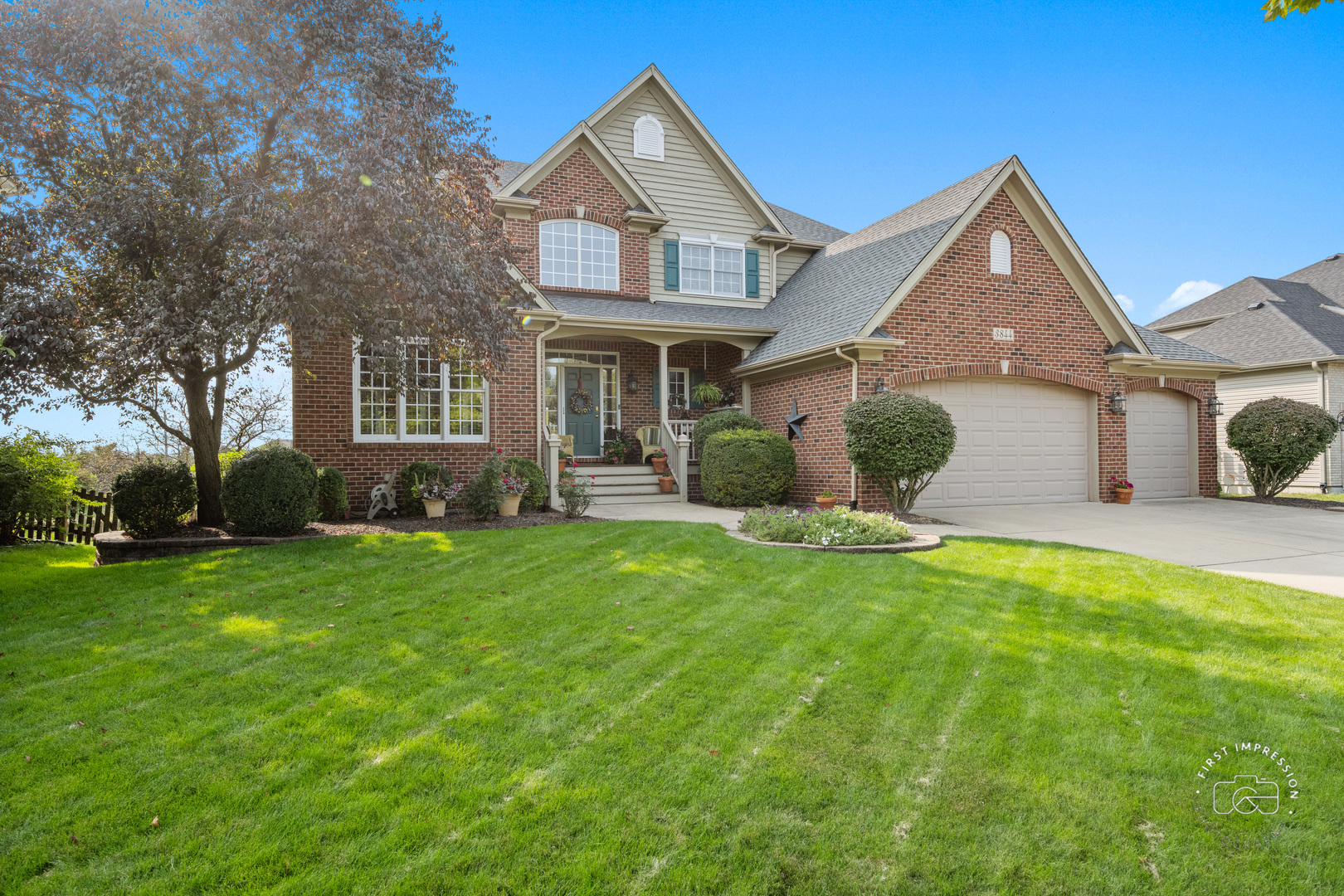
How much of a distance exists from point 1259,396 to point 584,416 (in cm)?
2008

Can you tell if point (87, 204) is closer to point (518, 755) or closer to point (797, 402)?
point (518, 755)

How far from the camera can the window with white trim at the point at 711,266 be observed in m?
16.7

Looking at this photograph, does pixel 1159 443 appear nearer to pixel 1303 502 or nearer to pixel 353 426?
pixel 1303 502

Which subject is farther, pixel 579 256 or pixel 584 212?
pixel 579 256

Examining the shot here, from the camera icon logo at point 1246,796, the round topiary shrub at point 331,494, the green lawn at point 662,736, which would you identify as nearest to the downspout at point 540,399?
the round topiary shrub at point 331,494

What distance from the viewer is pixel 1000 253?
1306cm

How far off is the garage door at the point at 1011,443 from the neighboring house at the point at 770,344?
43mm

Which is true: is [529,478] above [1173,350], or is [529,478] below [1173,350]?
below

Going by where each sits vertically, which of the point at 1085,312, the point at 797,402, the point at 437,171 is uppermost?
the point at 437,171

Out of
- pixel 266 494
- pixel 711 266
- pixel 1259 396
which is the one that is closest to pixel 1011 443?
pixel 711 266

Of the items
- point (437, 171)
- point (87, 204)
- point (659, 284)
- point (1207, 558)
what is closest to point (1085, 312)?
point (1207, 558)

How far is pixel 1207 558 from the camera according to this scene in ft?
26.0

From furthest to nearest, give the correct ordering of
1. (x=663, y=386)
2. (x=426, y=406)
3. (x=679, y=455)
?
(x=663, y=386), (x=679, y=455), (x=426, y=406)

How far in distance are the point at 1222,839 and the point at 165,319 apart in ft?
32.0
